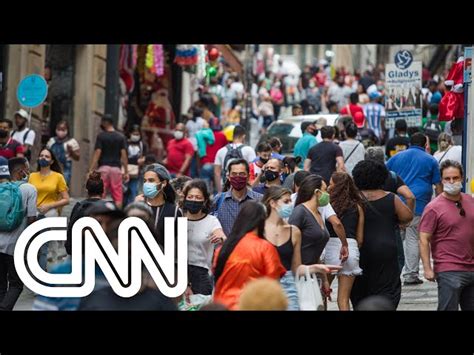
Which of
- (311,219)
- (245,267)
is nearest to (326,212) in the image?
(311,219)

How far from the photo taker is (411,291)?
690 inches

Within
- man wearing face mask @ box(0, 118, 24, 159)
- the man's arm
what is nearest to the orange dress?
the man's arm

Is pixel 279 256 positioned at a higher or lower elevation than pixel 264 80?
lower

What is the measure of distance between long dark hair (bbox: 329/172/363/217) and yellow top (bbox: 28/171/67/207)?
14.2 ft

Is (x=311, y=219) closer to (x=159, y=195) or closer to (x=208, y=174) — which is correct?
(x=159, y=195)

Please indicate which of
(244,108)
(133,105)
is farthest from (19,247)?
(244,108)

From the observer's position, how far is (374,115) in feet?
101

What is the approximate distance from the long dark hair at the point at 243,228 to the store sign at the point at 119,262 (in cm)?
50

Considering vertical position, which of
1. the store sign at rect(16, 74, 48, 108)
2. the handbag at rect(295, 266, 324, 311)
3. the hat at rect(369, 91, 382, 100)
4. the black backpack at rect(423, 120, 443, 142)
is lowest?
the handbag at rect(295, 266, 324, 311)

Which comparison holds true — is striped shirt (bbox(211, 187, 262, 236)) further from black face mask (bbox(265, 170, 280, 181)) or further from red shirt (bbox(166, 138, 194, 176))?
red shirt (bbox(166, 138, 194, 176))

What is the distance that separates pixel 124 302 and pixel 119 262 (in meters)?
1.54

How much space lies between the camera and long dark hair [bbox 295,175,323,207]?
1391 cm
